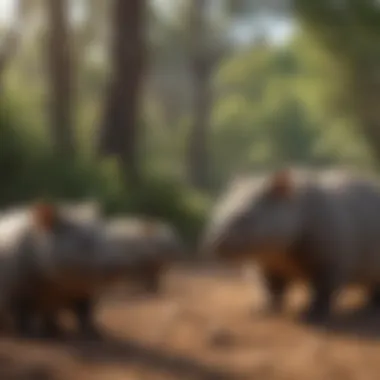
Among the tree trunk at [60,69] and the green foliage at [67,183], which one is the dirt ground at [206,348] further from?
the tree trunk at [60,69]

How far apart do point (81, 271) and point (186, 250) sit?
4714mm

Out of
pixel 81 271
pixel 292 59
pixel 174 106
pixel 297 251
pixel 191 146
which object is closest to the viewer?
pixel 81 271

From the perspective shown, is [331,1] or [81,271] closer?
[81,271]

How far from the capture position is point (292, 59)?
12.0m

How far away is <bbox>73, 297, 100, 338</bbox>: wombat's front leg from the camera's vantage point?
456 cm

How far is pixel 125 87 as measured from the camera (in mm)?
10133

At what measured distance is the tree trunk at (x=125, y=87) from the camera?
10.0 metres

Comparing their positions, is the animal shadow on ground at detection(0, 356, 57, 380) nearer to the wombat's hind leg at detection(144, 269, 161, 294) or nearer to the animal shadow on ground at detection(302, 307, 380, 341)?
the animal shadow on ground at detection(302, 307, 380, 341)

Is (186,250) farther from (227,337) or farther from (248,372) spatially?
(248,372)

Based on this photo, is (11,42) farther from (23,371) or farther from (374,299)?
(23,371)


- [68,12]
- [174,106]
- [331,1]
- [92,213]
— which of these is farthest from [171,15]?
[92,213]

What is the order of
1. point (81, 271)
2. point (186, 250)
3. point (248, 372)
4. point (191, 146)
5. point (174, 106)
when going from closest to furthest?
point (248, 372), point (81, 271), point (186, 250), point (191, 146), point (174, 106)

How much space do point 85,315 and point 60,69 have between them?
6443 mm

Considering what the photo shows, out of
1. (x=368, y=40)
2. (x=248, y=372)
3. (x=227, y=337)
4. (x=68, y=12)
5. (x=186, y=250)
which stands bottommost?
(x=248, y=372)
